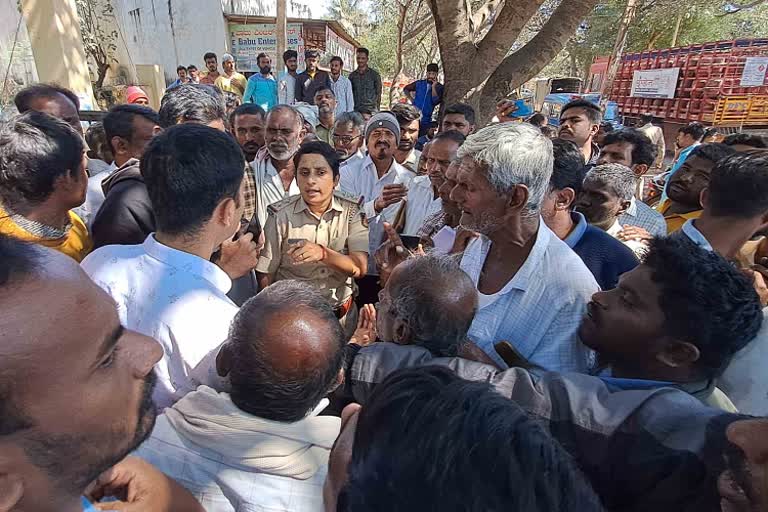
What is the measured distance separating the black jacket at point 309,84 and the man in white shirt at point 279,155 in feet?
18.6

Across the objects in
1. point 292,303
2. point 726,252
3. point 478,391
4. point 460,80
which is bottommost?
point 726,252

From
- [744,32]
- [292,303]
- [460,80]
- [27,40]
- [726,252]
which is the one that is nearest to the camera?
[292,303]

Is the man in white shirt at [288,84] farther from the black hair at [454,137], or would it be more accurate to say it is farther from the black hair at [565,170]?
the black hair at [565,170]

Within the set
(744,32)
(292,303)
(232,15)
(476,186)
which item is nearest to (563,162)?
(476,186)

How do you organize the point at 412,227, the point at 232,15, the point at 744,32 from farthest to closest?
the point at 744,32, the point at 232,15, the point at 412,227

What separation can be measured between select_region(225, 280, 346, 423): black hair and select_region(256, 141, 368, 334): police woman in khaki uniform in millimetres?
1361

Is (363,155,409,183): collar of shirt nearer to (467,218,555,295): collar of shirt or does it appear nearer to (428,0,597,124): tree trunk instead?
(428,0,597,124): tree trunk

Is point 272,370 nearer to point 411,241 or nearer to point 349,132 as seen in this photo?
point 411,241

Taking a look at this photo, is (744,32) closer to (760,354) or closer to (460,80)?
(460,80)

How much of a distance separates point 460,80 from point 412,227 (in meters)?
2.60

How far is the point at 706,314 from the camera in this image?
122 centimetres

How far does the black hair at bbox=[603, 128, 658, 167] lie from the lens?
390cm

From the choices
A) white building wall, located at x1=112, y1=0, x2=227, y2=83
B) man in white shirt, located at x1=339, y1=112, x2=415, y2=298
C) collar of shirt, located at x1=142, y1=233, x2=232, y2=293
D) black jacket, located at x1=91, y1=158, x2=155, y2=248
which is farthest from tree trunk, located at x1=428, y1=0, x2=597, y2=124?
white building wall, located at x1=112, y1=0, x2=227, y2=83

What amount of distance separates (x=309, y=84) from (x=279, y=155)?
619 cm
